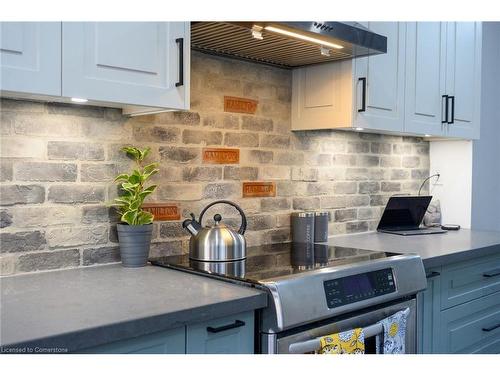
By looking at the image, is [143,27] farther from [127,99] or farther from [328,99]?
[328,99]

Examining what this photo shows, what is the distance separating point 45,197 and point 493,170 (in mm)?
3170

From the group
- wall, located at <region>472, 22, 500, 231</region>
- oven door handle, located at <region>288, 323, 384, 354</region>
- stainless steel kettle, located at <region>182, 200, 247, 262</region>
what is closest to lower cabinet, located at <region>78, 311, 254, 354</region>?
oven door handle, located at <region>288, 323, 384, 354</region>

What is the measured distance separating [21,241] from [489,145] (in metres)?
3.24

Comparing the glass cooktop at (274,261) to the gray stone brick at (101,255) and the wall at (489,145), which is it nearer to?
the gray stone brick at (101,255)

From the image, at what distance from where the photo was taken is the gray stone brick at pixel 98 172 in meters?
2.06

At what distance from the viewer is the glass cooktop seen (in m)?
1.92

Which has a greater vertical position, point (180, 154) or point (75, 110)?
point (75, 110)

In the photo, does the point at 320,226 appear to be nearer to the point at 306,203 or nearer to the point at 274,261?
the point at 306,203

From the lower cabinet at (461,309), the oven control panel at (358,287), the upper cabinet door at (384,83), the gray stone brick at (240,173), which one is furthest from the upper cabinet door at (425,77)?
the oven control panel at (358,287)

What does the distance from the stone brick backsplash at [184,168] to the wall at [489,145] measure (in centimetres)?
70

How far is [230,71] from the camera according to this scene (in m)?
2.56

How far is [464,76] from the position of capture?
134 inches

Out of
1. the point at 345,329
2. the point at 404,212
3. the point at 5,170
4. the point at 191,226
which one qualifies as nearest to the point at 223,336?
the point at 345,329

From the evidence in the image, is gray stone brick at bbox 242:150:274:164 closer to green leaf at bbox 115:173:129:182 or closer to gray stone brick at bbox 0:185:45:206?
green leaf at bbox 115:173:129:182
